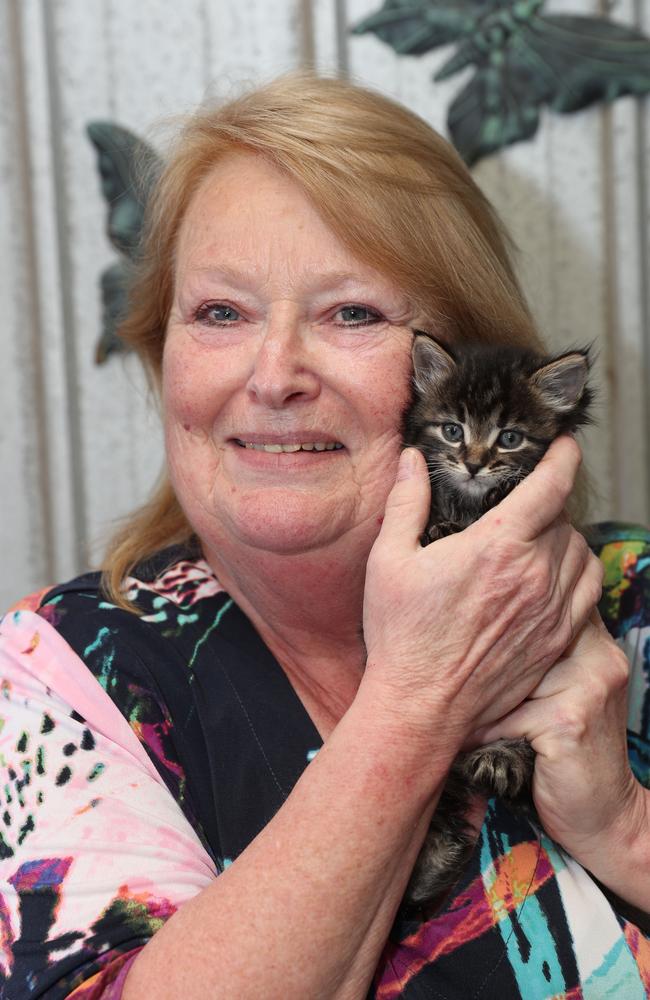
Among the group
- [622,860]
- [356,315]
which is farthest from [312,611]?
[622,860]

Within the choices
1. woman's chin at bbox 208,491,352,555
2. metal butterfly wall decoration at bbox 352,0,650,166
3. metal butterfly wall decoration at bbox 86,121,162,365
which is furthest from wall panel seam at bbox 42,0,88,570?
woman's chin at bbox 208,491,352,555

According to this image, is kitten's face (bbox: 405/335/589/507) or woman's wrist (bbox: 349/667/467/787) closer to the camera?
woman's wrist (bbox: 349/667/467/787)

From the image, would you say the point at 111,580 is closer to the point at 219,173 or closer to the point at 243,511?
the point at 243,511

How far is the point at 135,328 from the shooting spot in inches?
77.9

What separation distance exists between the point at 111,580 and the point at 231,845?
0.52 m

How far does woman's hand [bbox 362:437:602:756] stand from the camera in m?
1.34

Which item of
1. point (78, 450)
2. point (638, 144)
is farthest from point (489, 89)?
point (78, 450)

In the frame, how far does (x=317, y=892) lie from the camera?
117 centimetres

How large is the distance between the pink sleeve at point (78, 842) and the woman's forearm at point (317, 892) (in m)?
0.06

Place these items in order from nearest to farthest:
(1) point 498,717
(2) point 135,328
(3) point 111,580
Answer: (1) point 498,717
(3) point 111,580
(2) point 135,328

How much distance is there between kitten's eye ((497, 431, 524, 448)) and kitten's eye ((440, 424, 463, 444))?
73 millimetres

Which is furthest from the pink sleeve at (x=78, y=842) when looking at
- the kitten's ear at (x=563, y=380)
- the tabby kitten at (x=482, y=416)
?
the kitten's ear at (x=563, y=380)

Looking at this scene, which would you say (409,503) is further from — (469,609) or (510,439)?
(510,439)

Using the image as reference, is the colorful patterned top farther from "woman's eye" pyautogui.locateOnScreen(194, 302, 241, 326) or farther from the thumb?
"woman's eye" pyautogui.locateOnScreen(194, 302, 241, 326)
